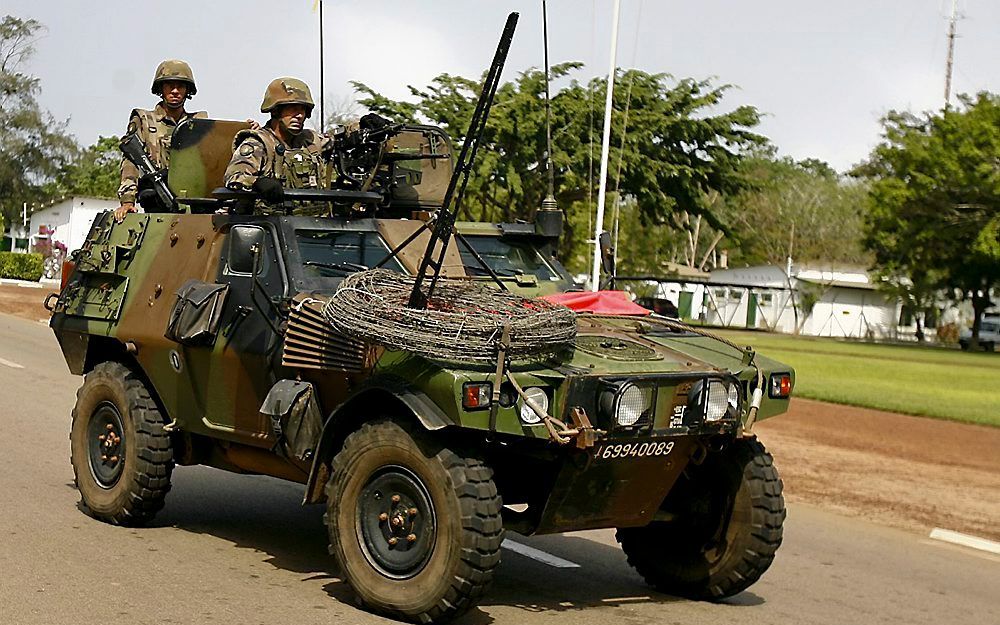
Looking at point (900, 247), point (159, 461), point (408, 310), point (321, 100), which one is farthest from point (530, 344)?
point (900, 247)

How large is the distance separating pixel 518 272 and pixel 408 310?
2387 mm

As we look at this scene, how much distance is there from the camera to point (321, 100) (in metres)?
10.4

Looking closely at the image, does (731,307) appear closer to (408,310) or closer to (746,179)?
(746,179)

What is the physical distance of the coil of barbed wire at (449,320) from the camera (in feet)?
21.5

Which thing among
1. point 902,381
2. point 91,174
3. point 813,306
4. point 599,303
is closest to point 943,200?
point 813,306

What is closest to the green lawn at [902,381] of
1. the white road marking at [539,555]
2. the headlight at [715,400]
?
the white road marking at [539,555]

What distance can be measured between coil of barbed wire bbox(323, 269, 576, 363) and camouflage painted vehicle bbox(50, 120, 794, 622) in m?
0.09

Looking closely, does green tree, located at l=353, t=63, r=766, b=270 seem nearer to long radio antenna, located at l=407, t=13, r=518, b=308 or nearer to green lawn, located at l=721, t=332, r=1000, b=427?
green lawn, located at l=721, t=332, r=1000, b=427

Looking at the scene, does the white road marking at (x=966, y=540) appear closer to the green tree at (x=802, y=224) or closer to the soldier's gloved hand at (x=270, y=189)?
the soldier's gloved hand at (x=270, y=189)

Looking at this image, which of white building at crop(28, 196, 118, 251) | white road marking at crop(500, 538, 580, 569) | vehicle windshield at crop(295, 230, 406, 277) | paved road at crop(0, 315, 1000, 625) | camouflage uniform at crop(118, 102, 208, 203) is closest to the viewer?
paved road at crop(0, 315, 1000, 625)

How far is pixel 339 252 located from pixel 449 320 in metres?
1.82

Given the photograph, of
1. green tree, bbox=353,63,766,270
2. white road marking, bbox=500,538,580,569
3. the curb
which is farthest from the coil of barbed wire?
the curb

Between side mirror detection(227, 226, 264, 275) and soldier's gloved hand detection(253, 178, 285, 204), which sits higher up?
soldier's gloved hand detection(253, 178, 285, 204)

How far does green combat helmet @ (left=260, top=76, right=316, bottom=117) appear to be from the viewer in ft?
29.7
